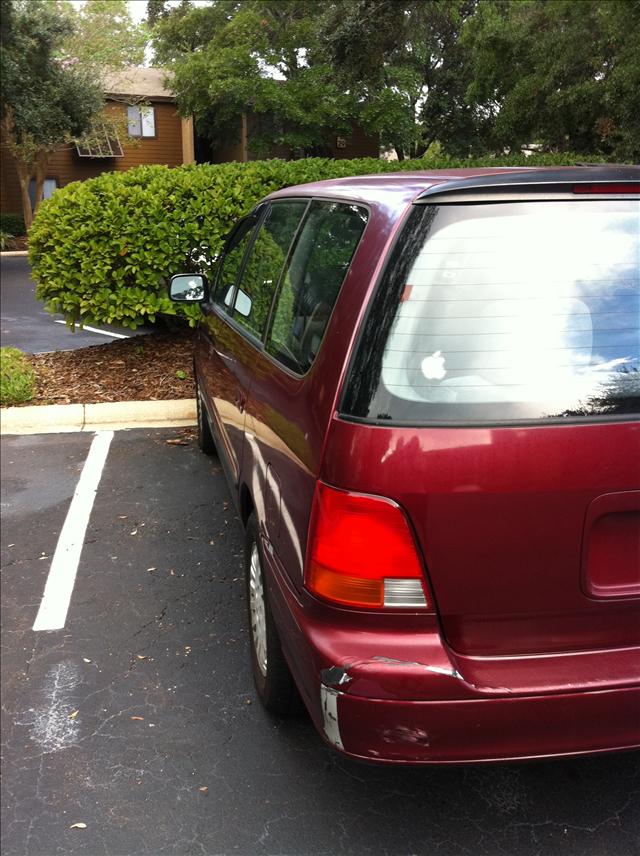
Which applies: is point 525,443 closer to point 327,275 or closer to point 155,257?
point 327,275

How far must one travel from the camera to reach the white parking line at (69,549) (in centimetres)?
373

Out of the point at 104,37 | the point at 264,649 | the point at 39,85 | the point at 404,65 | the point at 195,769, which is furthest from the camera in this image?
the point at 104,37

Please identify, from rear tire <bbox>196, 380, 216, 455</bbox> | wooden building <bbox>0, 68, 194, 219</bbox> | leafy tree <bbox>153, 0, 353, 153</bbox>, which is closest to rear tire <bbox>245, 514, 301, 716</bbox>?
rear tire <bbox>196, 380, 216, 455</bbox>

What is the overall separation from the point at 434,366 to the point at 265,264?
164 centimetres

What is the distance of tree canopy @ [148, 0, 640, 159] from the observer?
40.5 ft

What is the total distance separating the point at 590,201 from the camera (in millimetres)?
2096

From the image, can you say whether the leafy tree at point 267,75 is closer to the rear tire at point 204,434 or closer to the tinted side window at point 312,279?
the rear tire at point 204,434

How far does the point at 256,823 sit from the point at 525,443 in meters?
1.48

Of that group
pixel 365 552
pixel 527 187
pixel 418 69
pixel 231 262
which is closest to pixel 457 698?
pixel 365 552

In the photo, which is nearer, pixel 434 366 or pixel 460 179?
pixel 434 366

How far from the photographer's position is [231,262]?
4.52 meters

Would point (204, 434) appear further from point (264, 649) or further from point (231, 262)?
point (264, 649)

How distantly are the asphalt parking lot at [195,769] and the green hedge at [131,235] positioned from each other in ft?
12.4

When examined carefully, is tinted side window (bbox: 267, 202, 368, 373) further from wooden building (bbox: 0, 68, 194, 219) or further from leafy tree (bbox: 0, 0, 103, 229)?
wooden building (bbox: 0, 68, 194, 219)
